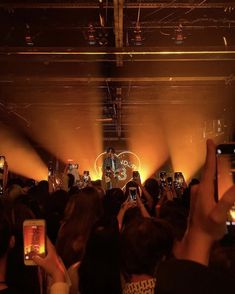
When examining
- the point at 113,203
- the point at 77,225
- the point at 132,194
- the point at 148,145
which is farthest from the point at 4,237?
the point at 148,145

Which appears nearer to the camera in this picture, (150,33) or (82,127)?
(150,33)

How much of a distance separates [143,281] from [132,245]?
0.20m

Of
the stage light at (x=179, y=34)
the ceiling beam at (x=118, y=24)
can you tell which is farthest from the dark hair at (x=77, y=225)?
the stage light at (x=179, y=34)

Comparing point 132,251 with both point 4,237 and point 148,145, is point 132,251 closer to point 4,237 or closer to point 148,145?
point 4,237

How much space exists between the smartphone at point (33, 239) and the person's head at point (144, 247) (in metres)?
0.39

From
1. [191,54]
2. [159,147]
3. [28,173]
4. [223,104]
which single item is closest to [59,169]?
[28,173]

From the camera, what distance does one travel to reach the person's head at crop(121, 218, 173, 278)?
6.32 ft

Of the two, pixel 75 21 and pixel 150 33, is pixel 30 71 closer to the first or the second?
pixel 75 21

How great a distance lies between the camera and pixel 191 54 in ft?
24.1

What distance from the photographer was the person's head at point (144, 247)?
6.32ft

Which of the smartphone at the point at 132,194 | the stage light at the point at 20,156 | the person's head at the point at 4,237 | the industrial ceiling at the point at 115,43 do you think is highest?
the industrial ceiling at the point at 115,43

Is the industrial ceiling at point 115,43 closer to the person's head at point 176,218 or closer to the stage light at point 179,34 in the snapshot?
the stage light at point 179,34

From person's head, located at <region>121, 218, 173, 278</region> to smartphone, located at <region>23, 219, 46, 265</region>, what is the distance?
39cm

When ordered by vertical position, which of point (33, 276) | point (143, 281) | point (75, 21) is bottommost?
point (33, 276)
